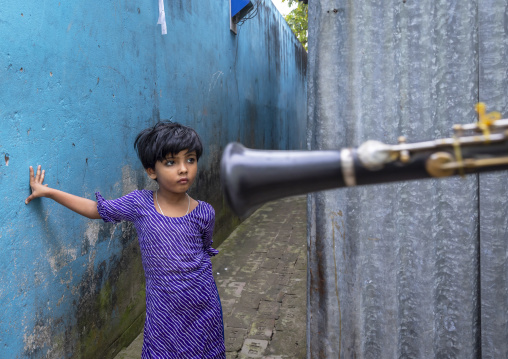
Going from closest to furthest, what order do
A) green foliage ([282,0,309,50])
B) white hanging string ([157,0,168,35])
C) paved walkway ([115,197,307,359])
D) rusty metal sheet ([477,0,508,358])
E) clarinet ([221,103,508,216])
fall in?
1. clarinet ([221,103,508,216])
2. rusty metal sheet ([477,0,508,358])
3. paved walkway ([115,197,307,359])
4. white hanging string ([157,0,168,35])
5. green foliage ([282,0,309,50])

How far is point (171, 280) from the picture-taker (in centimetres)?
187

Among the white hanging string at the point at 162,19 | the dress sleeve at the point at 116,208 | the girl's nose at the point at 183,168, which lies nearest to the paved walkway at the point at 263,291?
the dress sleeve at the point at 116,208

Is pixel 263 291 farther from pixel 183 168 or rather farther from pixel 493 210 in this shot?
pixel 493 210

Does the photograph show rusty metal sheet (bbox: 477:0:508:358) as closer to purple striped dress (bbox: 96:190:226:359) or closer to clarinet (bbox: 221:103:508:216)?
clarinet (bbox: 221:103:508:216)

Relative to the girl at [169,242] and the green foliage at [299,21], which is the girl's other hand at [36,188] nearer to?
the girl at [169,242]

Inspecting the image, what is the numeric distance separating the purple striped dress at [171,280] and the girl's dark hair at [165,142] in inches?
8.6

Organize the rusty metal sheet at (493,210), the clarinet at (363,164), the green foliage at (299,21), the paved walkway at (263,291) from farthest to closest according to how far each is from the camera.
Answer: the green foliage at (299,21) < the paved walkway at (263,291) < the rusty metal sheet at (493,210) < the clarinet at (363,164)

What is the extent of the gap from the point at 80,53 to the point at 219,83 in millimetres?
3077

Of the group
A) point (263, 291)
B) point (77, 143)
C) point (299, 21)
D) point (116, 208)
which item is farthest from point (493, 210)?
point (299, 21)

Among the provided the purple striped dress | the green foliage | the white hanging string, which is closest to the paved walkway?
the purple striped dress

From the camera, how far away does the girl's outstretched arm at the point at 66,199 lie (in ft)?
6.19

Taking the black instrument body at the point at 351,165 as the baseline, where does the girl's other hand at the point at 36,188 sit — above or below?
below

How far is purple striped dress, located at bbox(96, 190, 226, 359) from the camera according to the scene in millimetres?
1874

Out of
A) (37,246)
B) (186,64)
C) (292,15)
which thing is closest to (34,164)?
(37,246)
